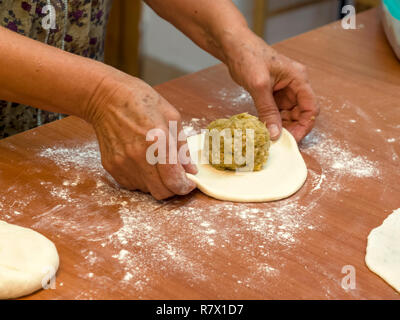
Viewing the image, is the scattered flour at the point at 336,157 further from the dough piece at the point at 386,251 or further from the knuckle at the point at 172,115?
the knuckle at the point at 172,115

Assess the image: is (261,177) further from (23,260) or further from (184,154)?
(23,260)

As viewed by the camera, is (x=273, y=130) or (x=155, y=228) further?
(x=273, y=130)

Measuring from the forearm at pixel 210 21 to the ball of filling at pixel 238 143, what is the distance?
33cm

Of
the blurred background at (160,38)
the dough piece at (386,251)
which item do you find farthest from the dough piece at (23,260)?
the blurred background at (160,38)

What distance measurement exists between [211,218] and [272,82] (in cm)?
52

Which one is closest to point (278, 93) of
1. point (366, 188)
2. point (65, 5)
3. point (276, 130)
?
point (276, 130)

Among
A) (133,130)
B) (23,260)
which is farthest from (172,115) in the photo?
(23,260)

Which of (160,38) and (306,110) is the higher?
(306,110)

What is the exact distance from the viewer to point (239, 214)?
138 centimetres

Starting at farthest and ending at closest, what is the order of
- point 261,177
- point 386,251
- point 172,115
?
point 261,177
point 172,115
point 386,251

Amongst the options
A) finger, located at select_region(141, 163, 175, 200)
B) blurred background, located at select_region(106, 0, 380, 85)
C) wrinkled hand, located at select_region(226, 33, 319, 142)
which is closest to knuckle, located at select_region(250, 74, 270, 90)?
wrinkled hand, located at select_region(226, 33, 319, 142)

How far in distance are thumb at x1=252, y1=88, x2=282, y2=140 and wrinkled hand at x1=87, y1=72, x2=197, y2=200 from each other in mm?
362

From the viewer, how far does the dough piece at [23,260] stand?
3.58ft

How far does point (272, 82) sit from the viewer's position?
1.68 metres
